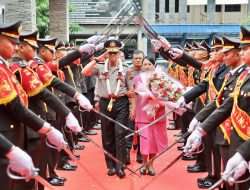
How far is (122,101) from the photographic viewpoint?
680 centimetres

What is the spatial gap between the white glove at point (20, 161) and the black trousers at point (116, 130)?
3673mm

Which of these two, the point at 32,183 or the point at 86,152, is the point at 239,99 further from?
the point at 86,152

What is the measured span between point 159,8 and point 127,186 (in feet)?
111

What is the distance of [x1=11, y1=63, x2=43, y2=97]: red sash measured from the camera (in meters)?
4.48

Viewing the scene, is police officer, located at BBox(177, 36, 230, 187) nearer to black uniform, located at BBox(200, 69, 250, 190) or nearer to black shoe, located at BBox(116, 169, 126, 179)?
black shoe, located at BBox(116, 169, 126, 179)

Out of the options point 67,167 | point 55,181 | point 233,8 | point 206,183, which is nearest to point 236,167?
point 206,183

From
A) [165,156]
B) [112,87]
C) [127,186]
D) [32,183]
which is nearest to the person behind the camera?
[32,183]

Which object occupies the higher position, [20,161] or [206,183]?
[20,161]

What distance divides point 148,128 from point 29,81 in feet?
9.02

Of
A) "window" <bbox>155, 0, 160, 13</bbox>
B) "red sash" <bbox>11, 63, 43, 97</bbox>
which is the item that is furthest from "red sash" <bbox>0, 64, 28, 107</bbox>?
"window" <bbox>155, 0, 160, 13</bbox>

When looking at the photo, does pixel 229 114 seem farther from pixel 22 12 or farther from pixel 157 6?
pixel 157 6

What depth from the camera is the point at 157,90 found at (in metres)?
6.71

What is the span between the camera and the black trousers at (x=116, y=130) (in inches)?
265

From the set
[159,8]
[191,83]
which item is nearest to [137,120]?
[191,83]
